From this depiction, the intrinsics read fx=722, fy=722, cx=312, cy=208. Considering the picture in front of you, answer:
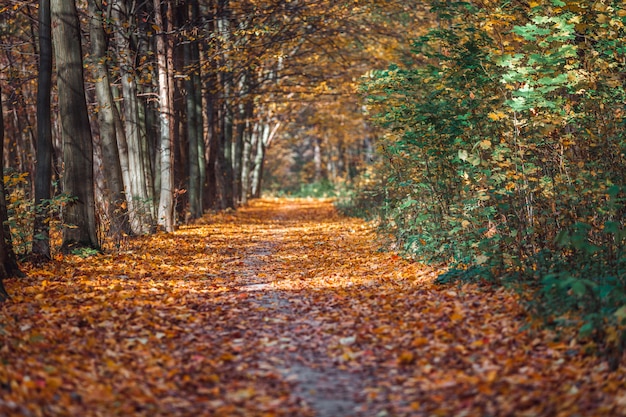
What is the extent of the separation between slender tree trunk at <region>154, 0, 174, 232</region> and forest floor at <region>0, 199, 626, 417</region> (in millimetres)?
7436

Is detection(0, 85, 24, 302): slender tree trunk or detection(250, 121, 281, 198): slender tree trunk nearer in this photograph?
detection(0, 85, 24, 302): slender tree trunk

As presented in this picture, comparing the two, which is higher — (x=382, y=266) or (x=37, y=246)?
(x=37, y=246)

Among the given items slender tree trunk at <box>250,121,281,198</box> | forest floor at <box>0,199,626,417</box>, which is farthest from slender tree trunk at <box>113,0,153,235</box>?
slender tree trunk at <box>250,121,281,198</box>

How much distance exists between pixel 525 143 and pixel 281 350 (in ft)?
15.4

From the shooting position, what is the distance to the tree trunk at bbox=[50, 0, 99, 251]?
12.3 metres

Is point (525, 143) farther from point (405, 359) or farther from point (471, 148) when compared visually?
point (405, 359)

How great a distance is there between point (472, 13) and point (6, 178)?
8.00 metres

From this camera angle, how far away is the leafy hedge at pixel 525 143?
866 cm

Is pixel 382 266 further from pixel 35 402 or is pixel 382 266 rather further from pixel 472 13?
pixel 35 402

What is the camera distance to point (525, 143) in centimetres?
959

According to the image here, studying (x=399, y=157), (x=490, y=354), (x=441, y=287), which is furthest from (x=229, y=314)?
(x=399, y=157)

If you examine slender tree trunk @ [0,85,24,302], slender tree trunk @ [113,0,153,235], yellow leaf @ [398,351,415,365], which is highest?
slender tree trunk @ [113,0,153,235]

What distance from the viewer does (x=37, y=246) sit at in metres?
11.8

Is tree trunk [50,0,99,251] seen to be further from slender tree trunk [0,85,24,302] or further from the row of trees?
slender tree trunk [0,85,24,302]
